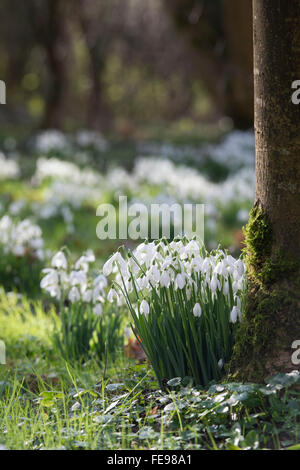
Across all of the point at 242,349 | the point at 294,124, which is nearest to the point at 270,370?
the point at 242,349

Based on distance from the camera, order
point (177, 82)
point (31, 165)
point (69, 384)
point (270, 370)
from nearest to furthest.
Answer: point (270, 370) < point (69, 384) < point (31, 165) < point (177, 82)

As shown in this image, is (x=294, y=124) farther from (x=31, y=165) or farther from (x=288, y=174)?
(x=31, y=165)

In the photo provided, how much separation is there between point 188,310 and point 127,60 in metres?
25.1

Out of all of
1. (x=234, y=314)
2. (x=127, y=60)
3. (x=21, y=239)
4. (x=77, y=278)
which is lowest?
(x=234, y=314)

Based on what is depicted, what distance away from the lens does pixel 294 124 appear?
2836 mm

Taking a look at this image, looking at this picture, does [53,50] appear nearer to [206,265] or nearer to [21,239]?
[21,239]

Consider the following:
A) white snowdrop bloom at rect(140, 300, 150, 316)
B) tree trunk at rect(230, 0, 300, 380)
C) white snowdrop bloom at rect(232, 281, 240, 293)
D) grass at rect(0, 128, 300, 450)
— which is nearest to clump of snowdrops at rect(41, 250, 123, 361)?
grass at rect(0, 128, 300, 450)

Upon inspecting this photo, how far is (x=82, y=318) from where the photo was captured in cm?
391

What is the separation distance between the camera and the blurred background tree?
14.1 metres

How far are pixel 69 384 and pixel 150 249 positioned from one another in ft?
3.64

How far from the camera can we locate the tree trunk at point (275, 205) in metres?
2.80

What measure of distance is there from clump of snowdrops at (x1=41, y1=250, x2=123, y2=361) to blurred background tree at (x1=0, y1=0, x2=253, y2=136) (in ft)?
34.1

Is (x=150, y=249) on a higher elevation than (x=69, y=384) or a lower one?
higher

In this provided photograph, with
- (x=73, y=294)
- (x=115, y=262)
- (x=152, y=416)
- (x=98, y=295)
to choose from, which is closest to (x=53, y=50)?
(x=73, y=294)
